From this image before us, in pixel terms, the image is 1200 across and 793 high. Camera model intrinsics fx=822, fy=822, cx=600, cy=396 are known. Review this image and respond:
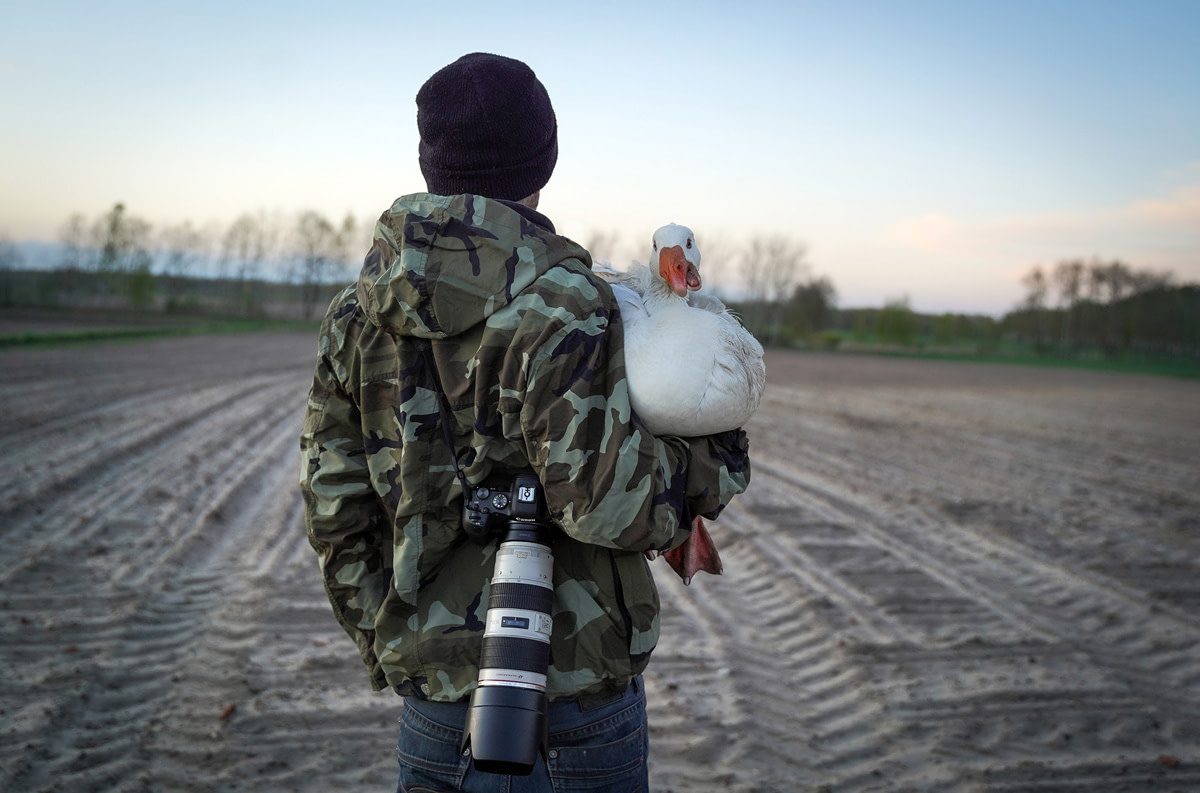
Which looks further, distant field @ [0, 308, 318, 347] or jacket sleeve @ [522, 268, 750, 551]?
distant field @ [0, 308, 318, 347]

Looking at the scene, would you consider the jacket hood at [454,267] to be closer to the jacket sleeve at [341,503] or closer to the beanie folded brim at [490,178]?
the beanie folded brim at [490,178]

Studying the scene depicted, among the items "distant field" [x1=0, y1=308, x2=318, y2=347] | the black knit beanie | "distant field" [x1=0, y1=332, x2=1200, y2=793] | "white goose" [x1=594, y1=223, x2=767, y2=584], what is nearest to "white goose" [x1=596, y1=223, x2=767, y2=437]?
"white goose" [x1=594, y1=223, x2=767, y2=584]

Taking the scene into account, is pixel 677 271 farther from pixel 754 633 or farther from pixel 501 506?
pixel 754 633

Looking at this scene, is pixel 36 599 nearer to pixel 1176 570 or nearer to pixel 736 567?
pixel 736 567

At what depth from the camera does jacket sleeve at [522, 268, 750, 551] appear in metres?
1.57

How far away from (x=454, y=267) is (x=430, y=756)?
1045 millimetres

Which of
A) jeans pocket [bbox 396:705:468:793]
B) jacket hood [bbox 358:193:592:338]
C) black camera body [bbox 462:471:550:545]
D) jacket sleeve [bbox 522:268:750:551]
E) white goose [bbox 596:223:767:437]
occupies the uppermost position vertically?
jacket hood [bbox 358:193:592:338]

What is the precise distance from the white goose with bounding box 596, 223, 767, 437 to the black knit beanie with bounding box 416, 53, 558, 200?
37cm

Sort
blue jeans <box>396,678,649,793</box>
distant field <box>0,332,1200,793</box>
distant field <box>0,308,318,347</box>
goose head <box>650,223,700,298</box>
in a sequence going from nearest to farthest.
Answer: blue jeans <box>396,678,649,793</box>, goose head <box>650,223,700,298</box>, distant field <box>0,332,1200,793</box>, distant field <box>0,308,318,347</box>

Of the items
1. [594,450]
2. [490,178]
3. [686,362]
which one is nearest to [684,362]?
[686,362]

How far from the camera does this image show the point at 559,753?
1.71m

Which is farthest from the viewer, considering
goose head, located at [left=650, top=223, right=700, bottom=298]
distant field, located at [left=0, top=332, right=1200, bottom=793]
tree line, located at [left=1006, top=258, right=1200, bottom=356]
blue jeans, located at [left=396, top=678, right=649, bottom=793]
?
tree line, located at [left=1006, top=258, right=1200, bottom=356]

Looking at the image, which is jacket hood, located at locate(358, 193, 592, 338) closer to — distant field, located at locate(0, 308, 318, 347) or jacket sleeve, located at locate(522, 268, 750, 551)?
jacket sleeve, located at locate(522, 268, 750, 551)

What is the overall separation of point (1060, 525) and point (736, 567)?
148 inches
